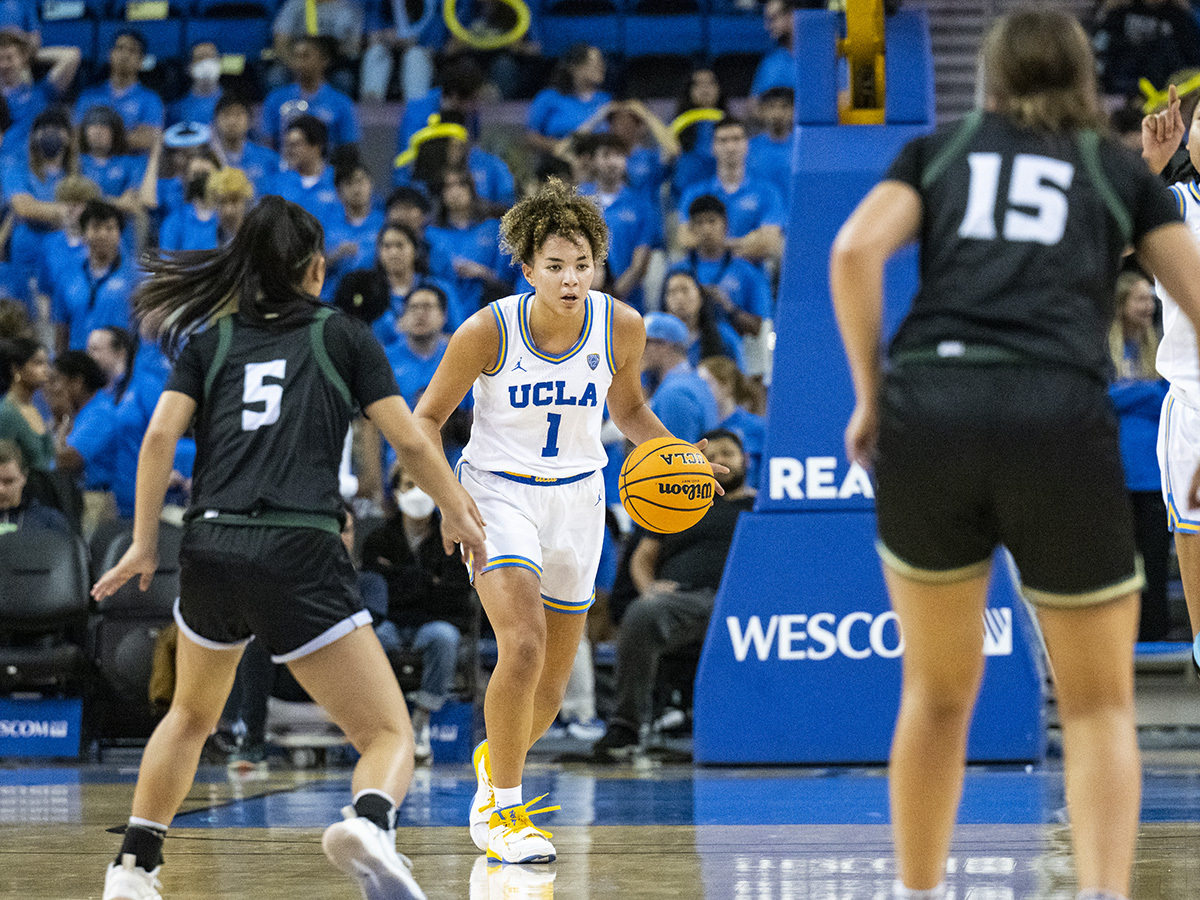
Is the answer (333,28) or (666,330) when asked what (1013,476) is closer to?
(666,330)

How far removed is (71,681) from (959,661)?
6.72 metres

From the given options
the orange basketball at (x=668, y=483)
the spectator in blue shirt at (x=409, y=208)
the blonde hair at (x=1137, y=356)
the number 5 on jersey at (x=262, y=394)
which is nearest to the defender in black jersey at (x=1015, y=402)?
the number 5 on jersey at (x=262, y=394)

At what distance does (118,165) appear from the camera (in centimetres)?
1240

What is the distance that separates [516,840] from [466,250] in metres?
6.74

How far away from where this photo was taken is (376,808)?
3865 millimetres

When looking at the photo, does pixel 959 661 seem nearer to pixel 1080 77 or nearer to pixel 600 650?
pixel 1080 77

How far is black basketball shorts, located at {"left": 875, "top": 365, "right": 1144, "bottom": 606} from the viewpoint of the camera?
3027mm

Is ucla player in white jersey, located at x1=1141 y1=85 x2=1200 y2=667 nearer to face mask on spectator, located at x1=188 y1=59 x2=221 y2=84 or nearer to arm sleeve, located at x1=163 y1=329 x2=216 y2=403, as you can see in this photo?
arm sleeve, located at x1=163 y1=329 x2=216 y2=403

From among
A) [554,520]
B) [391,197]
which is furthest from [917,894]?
[391,197]

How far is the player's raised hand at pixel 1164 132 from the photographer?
4.82m

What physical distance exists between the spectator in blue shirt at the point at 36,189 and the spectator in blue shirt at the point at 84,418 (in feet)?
7.58

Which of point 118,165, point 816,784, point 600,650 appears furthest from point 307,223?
point 118,165

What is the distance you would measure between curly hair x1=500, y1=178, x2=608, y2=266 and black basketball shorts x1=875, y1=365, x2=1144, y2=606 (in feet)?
7.36

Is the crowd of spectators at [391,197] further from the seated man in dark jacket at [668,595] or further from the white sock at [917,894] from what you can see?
the white sock at [917,894]
